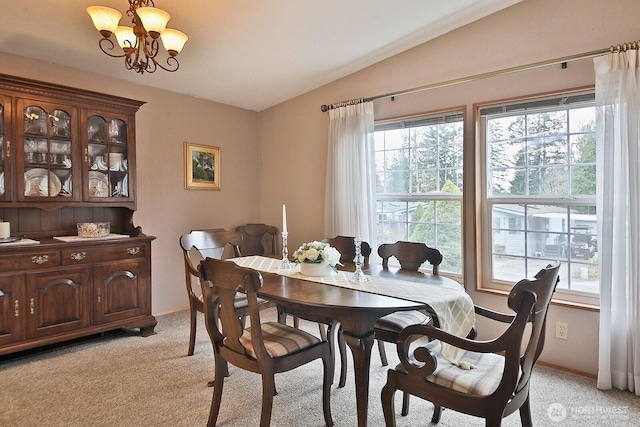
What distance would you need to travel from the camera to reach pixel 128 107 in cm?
344

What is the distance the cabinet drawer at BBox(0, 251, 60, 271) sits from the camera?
2735 mm

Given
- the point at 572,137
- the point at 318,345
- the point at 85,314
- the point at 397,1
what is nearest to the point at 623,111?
the point at 572,137

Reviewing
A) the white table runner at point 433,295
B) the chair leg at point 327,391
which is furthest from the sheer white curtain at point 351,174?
the chair leg at point 327,391

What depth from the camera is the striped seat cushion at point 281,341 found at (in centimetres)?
193

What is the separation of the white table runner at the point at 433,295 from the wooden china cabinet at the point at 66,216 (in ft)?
5.58

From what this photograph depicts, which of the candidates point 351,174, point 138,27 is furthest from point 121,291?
point 351,174

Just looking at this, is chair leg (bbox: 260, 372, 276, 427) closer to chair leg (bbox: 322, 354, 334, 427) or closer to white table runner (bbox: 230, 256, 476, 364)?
chair leg (bbox: 322, 354, 334, 427)

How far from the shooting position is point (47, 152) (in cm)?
305

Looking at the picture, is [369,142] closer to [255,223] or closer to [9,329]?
[255,223]

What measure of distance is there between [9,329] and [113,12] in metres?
2.33

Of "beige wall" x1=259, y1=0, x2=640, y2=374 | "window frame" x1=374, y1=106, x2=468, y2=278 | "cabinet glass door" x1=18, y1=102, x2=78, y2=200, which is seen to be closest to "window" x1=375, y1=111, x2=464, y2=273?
"window frame" x1=374, y1=106, x2=468, y2=278

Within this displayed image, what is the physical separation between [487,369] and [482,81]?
2.32 meters

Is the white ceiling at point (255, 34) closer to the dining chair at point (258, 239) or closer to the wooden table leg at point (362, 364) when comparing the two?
the dining chair at point (258, 239)

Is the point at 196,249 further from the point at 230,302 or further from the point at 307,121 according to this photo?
the point at 307,121
